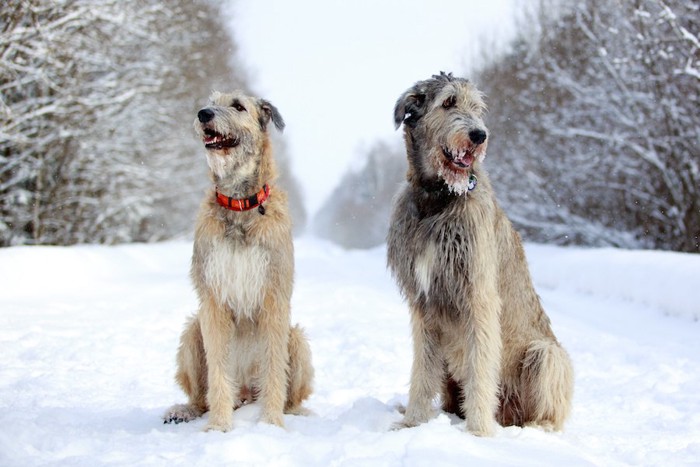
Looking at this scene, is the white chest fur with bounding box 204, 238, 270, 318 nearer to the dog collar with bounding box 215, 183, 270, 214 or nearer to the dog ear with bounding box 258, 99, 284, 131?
the dog collar with bounding box 215, 183, 270, 214

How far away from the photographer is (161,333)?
697cm

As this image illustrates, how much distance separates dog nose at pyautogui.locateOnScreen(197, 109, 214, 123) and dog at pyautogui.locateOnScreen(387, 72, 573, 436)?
1150 mm

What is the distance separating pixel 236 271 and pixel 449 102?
1638 mm

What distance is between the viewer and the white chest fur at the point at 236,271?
3.66 metres

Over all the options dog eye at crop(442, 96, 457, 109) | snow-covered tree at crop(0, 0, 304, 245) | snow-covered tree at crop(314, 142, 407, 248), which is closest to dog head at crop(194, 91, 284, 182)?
dog eye at crop(442, 96, 457, 109)

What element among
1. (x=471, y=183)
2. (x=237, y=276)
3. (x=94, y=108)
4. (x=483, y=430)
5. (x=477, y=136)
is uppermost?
(x=94, y=108)

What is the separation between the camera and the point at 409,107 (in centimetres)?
380

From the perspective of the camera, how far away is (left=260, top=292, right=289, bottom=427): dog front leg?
3744mm

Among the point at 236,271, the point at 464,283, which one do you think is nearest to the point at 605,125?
the point at 464,283

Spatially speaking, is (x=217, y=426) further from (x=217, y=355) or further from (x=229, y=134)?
(x=229, y=134)

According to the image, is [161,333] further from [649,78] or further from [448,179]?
[649,78]

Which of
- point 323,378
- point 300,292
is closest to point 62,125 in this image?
point 300,292

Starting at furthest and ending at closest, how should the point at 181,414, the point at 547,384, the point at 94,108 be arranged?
the point at 94,108 < the point at 181,414 < the point at 547,384

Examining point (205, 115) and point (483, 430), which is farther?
point (205, 115)
